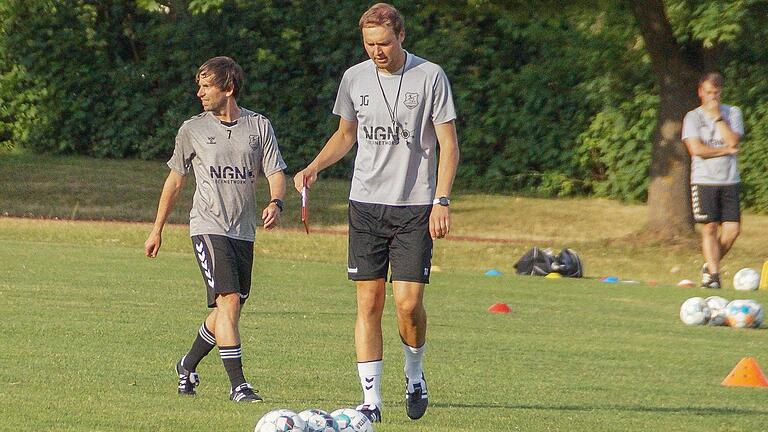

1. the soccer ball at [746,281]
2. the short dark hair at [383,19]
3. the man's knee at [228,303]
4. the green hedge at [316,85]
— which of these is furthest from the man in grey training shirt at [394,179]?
the green hedge at [316,85]

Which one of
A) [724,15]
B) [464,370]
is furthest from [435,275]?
[464,370]

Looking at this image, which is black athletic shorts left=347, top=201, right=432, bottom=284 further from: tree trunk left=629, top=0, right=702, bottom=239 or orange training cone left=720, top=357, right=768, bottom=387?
tree trunk left=629, top=0, right=702, bottom=239

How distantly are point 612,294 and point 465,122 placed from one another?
1374 centimetres

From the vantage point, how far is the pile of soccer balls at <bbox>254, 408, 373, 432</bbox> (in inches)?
252

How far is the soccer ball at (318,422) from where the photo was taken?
648 centimetres

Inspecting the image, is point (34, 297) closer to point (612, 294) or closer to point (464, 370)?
point (464, 370)

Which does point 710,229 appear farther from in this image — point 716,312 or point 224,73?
point 224,73

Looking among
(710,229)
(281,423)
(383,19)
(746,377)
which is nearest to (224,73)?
(383,19)

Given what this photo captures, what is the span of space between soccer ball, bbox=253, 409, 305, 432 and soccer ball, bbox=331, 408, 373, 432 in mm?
245

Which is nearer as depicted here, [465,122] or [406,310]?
[406,310]

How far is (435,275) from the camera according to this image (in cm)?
1880

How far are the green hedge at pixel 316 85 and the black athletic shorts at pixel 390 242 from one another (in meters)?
19.1

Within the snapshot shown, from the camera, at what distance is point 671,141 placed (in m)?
22.3

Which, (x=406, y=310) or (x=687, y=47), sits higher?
(x=687, y=47)
